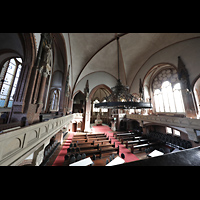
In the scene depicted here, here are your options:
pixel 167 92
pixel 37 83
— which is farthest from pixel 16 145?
pixel 167 92

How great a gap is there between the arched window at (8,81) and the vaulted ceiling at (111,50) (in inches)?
193

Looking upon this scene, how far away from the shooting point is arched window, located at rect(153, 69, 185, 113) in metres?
10.8

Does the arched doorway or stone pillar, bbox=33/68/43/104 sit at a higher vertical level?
the arched doorway

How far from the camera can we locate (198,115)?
7.28 meters

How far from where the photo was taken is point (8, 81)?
7137mm

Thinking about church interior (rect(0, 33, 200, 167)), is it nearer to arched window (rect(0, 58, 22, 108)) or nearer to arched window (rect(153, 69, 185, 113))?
arched window (rect(0, 58, 22, 108))

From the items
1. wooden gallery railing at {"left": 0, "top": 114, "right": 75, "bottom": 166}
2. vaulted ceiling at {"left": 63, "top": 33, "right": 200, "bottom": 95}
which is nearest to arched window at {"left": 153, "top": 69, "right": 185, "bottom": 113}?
vaulted ceiling at {"left": 63, "top": 33, "right": 200, "bottom": 95}

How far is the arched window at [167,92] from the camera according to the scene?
10805 millimetres

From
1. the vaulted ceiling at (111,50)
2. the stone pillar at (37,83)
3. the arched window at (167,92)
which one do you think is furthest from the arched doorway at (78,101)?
the stone pillar at (37,83)

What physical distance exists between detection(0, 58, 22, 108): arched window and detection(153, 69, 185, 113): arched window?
16.9 metres

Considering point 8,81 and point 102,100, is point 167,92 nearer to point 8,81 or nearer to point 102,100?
point 102,100

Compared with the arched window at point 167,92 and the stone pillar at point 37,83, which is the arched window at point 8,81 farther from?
the arched window at point 167,92
